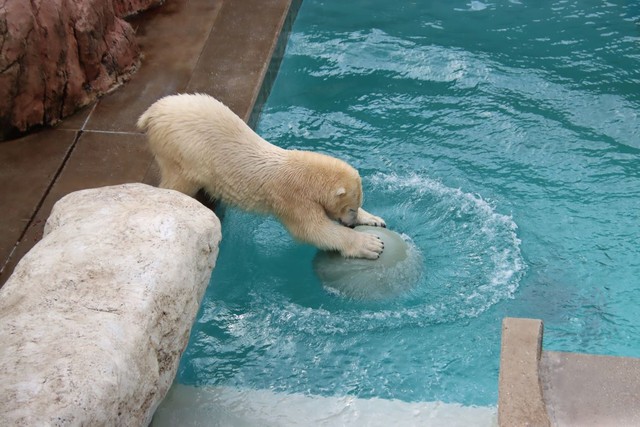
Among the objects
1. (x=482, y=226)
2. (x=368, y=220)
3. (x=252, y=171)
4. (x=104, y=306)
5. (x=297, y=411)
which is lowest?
(x=297, y=411)

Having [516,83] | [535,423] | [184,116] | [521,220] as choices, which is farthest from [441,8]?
[535,423]

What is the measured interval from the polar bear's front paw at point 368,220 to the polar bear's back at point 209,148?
65cm

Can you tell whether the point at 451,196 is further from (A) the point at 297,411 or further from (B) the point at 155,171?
(A) the point at 297,411

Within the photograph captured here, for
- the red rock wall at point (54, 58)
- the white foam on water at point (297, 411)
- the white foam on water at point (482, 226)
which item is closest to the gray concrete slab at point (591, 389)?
the white foam on water at point (297, 411)

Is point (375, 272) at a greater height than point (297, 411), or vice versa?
point (375, 272)

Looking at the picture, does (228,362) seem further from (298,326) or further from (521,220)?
(521,220)

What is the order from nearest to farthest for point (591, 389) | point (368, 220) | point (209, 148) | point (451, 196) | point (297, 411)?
1. point (591, 389)
2. point (297, 411)
3. point (209, 148)
4. point (368, 220)
5. point (451, 196)

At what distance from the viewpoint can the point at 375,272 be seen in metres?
5.09

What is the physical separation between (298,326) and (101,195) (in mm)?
1477

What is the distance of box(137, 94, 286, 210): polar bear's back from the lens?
5035 millimetres

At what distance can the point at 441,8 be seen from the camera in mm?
7844

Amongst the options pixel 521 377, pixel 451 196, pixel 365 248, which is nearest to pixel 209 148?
pixel 365 248

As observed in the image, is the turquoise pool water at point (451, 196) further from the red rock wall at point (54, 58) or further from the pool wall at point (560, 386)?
the red rock wall at point (54, 58)

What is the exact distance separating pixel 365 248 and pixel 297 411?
1.15m
